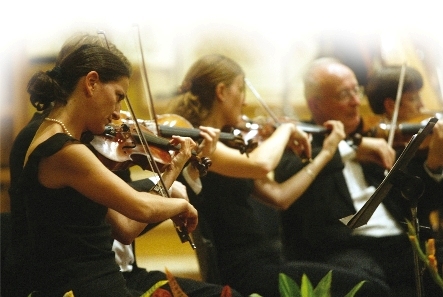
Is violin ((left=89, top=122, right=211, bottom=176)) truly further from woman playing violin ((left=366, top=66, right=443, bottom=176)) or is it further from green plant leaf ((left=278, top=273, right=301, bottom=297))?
woman playing violin ((left=366, top=66, right=443, bottom=176))

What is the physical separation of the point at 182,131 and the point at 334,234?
788 millimetres

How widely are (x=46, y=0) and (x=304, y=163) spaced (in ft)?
3.66

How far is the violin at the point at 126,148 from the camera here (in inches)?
67.7

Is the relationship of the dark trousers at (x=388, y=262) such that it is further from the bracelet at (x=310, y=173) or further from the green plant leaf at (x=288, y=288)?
the green plant leaf at (x=288, y=288)

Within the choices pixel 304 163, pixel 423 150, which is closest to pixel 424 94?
pixel 423 150

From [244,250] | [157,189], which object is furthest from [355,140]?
[157,189]

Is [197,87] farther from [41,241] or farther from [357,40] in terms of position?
[357,40]

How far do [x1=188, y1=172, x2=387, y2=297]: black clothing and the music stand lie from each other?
438 mm

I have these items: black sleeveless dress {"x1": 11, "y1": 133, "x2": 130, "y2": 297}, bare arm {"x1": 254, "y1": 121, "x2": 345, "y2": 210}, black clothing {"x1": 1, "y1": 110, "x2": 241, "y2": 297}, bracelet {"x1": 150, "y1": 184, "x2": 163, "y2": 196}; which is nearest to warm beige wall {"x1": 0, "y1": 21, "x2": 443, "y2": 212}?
bare arm {"x1": 254, "y1": 121, "x2": 345, "y2": 210}

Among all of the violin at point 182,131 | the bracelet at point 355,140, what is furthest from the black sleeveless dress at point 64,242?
the bracelet at point 355,140

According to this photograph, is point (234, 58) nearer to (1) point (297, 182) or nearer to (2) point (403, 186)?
(1) point (297, 182)

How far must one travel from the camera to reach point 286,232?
2604 millimetres

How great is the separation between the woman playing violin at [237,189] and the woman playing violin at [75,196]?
1.94ft

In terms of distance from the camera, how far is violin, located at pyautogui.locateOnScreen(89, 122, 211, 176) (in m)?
1.72
